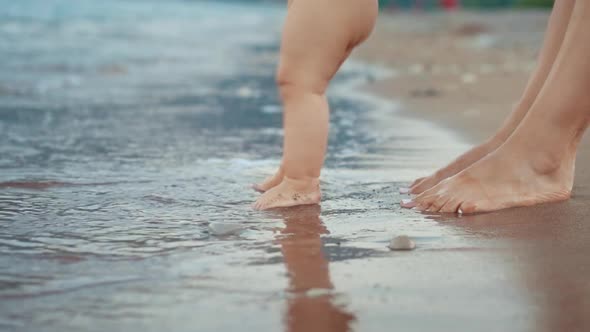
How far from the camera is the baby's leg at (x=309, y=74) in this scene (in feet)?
10.4

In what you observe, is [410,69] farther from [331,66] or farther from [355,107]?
[331,66]

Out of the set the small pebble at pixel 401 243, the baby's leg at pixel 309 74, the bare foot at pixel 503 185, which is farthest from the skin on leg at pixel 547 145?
the small pebble at pixel 401 243

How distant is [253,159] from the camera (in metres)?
4.38

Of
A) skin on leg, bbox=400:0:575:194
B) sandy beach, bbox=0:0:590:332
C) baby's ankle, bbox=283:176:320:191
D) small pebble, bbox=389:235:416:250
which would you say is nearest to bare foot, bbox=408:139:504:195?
skin on leg, bbox=400:0:575:194

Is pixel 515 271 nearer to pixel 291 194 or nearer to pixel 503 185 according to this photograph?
pixel 503 185

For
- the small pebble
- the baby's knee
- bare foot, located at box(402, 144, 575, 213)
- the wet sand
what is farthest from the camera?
the baby's knee

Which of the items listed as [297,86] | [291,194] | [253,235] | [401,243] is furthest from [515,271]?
[297,86]

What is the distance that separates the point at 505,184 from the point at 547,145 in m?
0.21

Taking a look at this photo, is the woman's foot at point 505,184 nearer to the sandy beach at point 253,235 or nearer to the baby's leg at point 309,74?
the sandy beach at point 253,235

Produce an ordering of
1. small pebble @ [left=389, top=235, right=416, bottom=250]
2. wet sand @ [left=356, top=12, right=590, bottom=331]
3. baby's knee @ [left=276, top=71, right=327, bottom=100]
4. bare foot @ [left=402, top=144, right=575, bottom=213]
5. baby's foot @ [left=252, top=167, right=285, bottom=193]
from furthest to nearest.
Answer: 1. baby's foot @ [left=252, top=167, right=285, bottom=193]
2. baby's knee @ [left=276, top=71, right=327, bottom=100]
3. bare foot @ [left=402, top=144, right=575, bottom=213]
4. small pebble @ [left=389, top=235, right=416, bottom=250]
5. wet sand @ [left=356, top=12, right=590, bottom=331]

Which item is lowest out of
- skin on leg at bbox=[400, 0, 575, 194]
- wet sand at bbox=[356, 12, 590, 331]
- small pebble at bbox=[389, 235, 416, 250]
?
wet sand at bbox=[356, 12, 590, 331]

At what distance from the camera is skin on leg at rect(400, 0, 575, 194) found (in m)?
3.50

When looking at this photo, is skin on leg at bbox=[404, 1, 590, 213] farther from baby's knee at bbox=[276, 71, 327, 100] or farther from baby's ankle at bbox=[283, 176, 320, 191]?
baby's knee at bbox=[276, 71, 327, 100]

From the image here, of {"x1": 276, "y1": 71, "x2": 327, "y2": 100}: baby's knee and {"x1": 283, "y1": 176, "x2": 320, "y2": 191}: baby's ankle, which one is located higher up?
{"x1": 276, "y1": 71, "x2": 327, "y2": 100}: baby's knee
